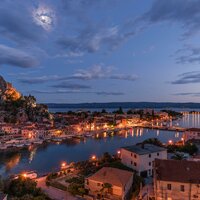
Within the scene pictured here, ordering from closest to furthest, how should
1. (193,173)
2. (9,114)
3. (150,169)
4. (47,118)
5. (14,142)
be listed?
(193,173) < (150,169) < (14,142) < (9,114) < (47,118)

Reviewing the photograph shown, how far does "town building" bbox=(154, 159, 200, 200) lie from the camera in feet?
44.6

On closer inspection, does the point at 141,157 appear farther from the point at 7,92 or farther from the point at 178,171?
the point at 7,92

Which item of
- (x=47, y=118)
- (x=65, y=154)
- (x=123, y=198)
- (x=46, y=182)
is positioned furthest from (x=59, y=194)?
(x=47, y=118)

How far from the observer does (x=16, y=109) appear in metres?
68.5

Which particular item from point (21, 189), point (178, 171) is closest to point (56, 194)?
point (21, 189)

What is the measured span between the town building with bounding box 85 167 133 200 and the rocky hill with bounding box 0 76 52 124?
2007 inches

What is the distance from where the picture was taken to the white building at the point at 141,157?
2022 cm

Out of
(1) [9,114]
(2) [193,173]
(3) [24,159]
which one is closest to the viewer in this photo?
(2) [193,173]

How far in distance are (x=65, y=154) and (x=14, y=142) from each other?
37.7ft

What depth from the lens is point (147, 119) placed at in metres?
102

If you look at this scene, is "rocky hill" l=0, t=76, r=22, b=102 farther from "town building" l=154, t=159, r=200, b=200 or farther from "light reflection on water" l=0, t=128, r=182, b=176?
"town building" l=154, t=159, r=200, b=200

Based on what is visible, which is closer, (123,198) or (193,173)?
(193,173)

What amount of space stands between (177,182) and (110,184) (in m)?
3.95

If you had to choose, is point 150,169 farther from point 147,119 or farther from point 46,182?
point 147,119
